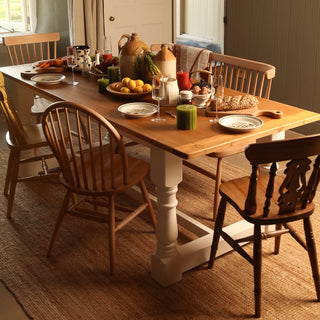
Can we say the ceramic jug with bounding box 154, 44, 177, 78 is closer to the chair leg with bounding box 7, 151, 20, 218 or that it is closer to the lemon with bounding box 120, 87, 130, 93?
the lemon with bounding box 120, 87, 130, 93

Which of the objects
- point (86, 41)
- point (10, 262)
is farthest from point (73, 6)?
point (10, 262)

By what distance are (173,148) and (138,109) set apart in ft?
1.88

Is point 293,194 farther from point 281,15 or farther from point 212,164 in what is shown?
point 281,15

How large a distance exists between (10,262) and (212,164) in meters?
1.72

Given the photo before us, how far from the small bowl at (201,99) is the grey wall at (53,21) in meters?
2.97

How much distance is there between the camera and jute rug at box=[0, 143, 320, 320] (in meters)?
2.29

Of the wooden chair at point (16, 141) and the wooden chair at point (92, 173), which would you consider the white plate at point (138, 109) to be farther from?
the wooden chair at point (16, 141)

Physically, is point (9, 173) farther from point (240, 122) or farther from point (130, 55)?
point (240, 122)

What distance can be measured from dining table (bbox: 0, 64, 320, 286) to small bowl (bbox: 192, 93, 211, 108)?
0.04m

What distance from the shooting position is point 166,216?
235cm

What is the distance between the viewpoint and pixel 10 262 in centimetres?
268

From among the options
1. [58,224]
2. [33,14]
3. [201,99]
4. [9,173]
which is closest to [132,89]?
[201,99]

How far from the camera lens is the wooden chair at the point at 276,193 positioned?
1.91 m

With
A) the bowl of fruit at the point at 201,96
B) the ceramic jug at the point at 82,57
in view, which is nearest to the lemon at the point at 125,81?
the bowl of fruit at the point at 201,96
